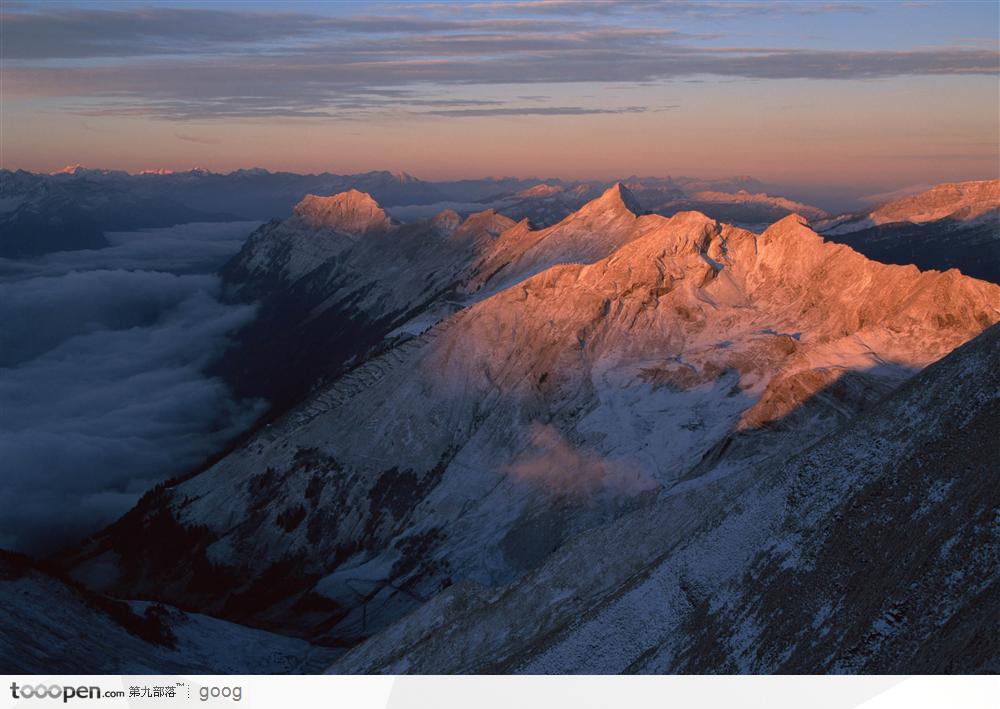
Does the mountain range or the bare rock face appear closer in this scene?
the bare rock face

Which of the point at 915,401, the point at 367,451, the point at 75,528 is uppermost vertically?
the point at 915,401

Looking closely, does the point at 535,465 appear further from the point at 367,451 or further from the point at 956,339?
the point at 956,339

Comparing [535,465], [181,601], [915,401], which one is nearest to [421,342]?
[535,465]

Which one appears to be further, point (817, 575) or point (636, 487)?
point (636, 487)

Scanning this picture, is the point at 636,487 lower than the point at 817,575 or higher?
lower

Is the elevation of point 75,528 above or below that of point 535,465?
below

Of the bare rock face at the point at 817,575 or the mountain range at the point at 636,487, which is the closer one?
the bare rock face at the point at 817,575
